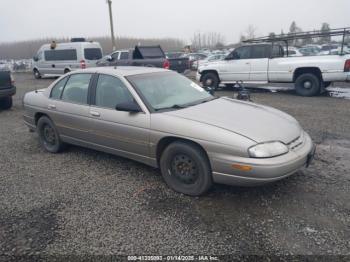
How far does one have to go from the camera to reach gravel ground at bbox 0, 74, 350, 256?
2756 mm

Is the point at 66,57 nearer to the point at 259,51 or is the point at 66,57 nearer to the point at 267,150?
the point at 259,51

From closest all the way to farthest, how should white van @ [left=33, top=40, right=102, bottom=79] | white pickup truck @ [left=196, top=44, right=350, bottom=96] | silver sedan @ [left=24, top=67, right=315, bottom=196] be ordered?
silver sedan @ [left=24, top=67, right=315, bottom=196] < white pickup truck @ [left=196, top=44, right=350, bottom=96] < white van @ [left=33, top=40, right=102, bottom=79]

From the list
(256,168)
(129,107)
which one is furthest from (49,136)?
(256,168)

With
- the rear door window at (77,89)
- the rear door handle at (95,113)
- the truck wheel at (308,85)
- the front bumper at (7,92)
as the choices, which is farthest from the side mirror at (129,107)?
the truck wheel at (308,85)

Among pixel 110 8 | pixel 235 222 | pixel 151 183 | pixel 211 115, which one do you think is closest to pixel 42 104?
pixel 151 183

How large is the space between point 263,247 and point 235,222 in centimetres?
43

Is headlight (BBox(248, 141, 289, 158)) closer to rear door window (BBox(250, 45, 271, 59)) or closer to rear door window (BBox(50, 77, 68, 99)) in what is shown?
rear door window (BBox(50, 77, 68, 99))

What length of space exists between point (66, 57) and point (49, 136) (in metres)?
13.6

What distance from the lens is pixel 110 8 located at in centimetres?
2278

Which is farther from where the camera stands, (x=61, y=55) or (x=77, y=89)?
(x=61, y=55)

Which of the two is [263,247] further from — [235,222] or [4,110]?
[4,110]

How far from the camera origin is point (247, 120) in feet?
11.8

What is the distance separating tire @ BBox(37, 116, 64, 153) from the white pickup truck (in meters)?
7.91

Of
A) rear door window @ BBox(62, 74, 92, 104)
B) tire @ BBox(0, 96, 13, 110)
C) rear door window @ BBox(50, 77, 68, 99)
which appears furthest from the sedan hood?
tire @ BBox(0, 96, 13, 110)
